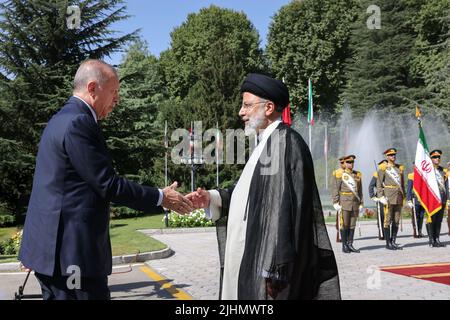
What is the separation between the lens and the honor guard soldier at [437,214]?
1305cm

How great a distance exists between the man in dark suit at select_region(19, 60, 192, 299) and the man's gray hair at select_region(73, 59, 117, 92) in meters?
0.24

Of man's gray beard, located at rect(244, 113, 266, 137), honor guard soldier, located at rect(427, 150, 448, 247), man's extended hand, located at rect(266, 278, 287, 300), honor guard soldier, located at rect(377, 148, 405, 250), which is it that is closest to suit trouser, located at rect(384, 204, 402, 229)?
honor guard soldier, located at rect(377, 148, 405, 250)

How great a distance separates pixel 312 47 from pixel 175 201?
1752 inches

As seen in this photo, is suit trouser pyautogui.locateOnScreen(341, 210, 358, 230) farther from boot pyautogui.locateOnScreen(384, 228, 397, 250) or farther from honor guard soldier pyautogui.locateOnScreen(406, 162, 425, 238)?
honor guard soldier pyautogui.locateOnScreen(406, 162, 425, 238)

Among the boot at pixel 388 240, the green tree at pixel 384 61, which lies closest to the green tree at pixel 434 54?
the green tree at pixel 384 61

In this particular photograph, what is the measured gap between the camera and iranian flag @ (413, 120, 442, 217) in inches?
525

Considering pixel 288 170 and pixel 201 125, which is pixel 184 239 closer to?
pixel 288 170

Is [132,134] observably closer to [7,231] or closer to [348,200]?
[7,231]

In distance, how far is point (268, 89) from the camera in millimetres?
3605

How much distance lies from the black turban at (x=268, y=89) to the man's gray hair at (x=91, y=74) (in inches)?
39.1

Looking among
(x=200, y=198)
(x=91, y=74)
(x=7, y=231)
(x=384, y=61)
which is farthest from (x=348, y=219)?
(x=384, y=61)
